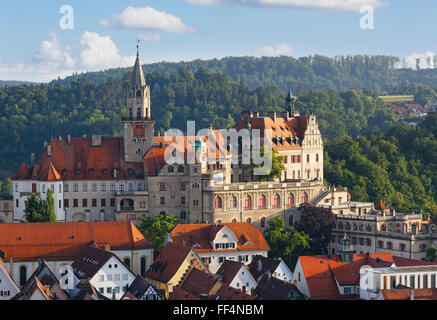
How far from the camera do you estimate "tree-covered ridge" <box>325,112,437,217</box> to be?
408 feet

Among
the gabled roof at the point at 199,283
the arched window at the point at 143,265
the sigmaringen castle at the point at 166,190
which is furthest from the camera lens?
the sigmaringen castle at the point at 166,190

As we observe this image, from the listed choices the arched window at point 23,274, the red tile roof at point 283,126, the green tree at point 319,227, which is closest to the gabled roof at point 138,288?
the arched window at point 23,274

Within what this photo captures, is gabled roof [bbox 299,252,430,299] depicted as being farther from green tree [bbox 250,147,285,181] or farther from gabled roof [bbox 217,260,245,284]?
green tree [bbox 250,147,285,181]

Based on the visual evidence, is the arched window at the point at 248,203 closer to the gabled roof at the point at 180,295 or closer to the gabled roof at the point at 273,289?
the gabled roof at the point at 273,289

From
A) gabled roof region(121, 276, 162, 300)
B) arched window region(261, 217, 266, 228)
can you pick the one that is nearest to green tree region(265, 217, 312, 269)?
arched window region(261, 217, 266, 228)

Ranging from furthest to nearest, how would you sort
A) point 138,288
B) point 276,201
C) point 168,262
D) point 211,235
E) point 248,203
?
point 276,201 → point 248,203 → point 211,235 → point 168,262 → point 138,288

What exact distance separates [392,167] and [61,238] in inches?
2558

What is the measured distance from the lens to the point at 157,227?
91.8 metres

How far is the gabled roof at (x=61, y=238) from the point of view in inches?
3282

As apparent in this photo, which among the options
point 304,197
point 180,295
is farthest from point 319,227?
point 180,295

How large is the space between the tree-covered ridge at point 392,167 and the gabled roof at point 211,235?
3285cm

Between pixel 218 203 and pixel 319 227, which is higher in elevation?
pixel 218 203

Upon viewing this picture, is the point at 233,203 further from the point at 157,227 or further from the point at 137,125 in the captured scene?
the point at 137,125
